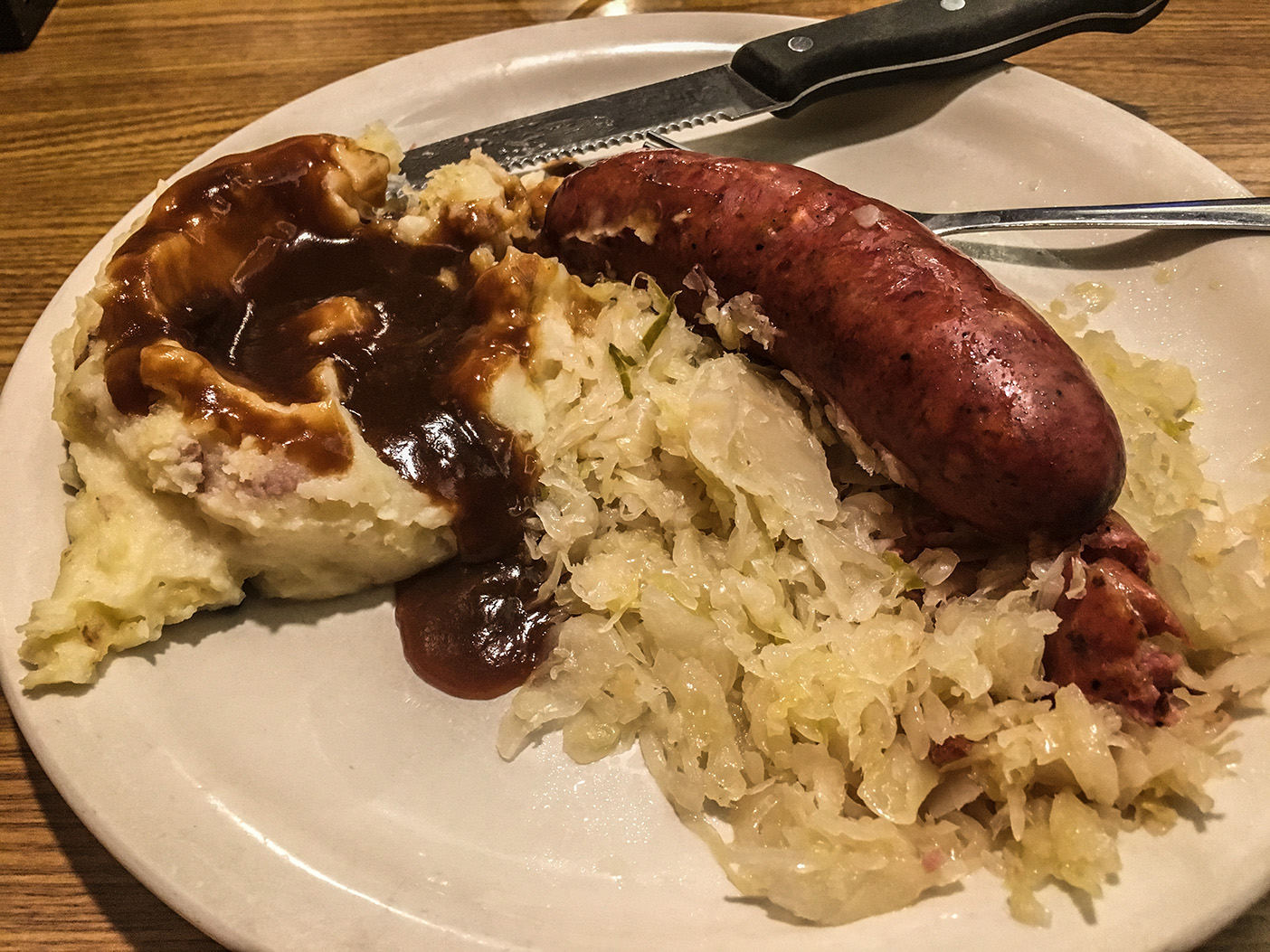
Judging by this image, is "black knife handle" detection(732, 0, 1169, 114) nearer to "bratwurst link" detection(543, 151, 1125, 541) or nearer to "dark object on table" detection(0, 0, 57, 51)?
"bratwurst link" detection(543, 151, 1125, 541)

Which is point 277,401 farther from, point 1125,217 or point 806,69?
point 1125,217

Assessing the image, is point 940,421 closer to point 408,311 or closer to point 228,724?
point 408,311

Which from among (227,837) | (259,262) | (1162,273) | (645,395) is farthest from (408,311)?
(1162,273)

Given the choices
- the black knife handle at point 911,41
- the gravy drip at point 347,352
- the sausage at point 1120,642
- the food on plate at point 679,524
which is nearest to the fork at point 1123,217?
the food on plate at point 679,524

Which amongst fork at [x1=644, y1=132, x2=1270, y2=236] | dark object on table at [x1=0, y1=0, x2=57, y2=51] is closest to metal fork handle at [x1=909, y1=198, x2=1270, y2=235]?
fork at [x1=644, y1=132, x2=1270, y2=236]

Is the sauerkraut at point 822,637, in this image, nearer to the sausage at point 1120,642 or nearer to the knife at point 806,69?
the sausage at point 1120,642

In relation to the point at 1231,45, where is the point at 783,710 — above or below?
below

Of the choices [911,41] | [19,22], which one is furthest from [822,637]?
[19,22]

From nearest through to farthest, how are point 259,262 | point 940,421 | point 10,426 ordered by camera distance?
point 940,421, point 10,426, point 259,262
